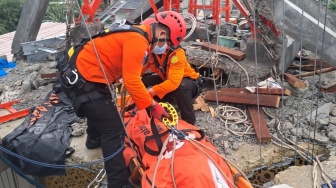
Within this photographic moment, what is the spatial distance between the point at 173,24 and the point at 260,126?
5.44ft

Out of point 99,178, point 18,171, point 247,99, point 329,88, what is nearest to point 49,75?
point 18,171

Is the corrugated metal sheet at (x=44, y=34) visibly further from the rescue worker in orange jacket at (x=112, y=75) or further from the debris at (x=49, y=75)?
the rescue worker in orange jacket at (x=112, y=75)

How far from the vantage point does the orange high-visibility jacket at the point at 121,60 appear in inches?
119

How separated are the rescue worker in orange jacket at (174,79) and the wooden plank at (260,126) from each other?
70 centimetres

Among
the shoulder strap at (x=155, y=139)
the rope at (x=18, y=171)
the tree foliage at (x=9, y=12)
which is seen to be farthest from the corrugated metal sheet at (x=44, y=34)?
the tree foliage at (x=9, y=12)

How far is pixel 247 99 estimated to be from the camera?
455 centimetres

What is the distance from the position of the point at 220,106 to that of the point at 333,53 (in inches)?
58.7

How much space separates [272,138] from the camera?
4074 millimetres

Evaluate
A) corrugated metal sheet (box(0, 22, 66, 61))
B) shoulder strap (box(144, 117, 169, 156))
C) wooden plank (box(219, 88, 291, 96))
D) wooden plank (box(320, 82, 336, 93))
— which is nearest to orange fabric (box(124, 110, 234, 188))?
shoulder strap (box(144, 117, 169, 156))

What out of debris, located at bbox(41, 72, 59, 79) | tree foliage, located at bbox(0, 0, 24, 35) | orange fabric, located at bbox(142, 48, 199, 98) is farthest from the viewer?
tree foliage, located at bbox(0, 0, 24, 35)

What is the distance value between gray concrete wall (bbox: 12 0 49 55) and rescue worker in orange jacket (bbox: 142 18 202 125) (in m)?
3.75

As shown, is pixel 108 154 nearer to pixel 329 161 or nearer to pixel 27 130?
pixel 27 130

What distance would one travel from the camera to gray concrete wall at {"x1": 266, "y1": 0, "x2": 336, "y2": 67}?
170 inches

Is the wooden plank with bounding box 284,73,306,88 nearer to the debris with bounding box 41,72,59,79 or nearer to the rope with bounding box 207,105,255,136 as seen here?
the rope with bounding box 207,105,255,136
